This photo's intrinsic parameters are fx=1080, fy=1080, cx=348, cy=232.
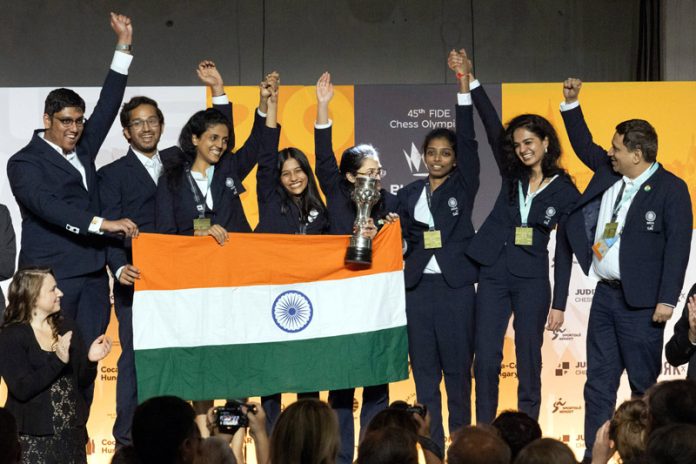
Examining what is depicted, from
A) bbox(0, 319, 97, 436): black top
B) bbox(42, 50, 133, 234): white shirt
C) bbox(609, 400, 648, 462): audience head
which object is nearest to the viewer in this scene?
bbox(609, 400, 648, 462): audience head

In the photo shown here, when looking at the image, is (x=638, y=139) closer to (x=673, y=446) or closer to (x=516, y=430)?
(x=516, y=430)

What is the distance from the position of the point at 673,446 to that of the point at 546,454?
1.21 ft

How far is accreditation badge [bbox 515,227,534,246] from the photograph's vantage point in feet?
18.6

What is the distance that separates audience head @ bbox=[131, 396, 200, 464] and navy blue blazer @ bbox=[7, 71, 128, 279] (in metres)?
2.10

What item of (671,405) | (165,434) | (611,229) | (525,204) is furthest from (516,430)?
(525,204)

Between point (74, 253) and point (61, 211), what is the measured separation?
28 centimetres

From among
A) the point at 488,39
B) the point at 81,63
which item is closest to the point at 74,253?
the point at 81,63

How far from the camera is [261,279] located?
550cm

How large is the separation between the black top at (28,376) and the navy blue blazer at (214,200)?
1.03 metres

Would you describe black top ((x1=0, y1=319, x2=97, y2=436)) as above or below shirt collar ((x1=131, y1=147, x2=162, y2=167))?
below

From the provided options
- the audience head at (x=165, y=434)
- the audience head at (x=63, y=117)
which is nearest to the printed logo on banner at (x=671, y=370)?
the audience head at (x=63, y=117)

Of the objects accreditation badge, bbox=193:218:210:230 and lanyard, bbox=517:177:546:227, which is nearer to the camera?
accreditation badge, bbox=193:218:210:230

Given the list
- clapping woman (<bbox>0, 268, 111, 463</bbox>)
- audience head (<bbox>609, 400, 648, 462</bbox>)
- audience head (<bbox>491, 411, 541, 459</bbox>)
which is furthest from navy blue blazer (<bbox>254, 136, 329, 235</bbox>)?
audience head (<bbox>609, 400, 648, 462</bbox>)

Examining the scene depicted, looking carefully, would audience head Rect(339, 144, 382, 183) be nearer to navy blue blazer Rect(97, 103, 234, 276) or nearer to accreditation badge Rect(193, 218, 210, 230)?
accreditation badge Rect(193, 218, 210, 230)
